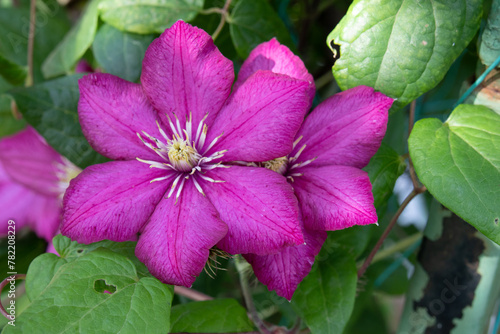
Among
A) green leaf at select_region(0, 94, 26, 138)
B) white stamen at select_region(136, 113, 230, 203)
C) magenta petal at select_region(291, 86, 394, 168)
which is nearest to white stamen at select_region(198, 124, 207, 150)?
white stamen at select_region(136, 113, 230, 203)

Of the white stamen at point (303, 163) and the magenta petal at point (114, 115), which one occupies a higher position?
the magenta petal at point (114, 115)

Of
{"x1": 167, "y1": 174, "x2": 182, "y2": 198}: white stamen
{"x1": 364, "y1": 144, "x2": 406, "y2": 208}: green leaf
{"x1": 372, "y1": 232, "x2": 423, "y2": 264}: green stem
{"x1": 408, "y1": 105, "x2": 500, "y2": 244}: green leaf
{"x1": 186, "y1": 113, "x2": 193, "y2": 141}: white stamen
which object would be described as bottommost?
{"x1": 372, "y1": 232, "x2": 423, "y2": 264}: green stem

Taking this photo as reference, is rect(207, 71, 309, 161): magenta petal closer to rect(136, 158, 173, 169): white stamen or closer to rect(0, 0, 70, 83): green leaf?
rect(136, 158, 173, 169): white stamen

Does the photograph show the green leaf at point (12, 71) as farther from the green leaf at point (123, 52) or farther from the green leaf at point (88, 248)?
the green leaf at point (88, 248)

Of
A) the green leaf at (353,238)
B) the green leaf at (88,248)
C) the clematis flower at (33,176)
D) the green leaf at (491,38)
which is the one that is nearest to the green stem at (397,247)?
the green leaf at (353,238)

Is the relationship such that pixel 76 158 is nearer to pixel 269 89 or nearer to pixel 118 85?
pixel 118 85

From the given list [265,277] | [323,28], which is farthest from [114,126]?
[323,28]

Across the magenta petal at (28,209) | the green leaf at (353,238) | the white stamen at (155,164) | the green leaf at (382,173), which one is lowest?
the green leaf at (353,238)
